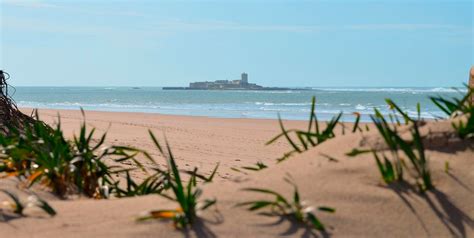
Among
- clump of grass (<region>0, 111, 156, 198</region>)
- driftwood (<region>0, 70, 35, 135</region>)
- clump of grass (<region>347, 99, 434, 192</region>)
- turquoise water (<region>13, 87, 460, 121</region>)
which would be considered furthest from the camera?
turquoise water (<region>13, 87, 460, 121</region>)

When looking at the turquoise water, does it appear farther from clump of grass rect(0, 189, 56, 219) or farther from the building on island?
the building on island

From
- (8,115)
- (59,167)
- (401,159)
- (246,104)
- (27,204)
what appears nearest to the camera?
(401,159)

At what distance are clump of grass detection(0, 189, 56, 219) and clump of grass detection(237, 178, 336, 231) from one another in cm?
93

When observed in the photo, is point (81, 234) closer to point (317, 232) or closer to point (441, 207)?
point (317, 232)

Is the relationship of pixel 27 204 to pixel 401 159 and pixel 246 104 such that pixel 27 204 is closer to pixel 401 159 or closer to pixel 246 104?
pixel 401 159

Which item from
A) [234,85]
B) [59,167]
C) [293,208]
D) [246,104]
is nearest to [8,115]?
[59,167]

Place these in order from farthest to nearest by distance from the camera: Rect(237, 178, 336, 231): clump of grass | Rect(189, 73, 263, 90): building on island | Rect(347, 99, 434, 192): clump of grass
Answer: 1. Rect(189, 73, 263, 90): building on island
2. Rect(347, 99, 434, 192): clump of grass
3. Rect(237, 178, 336, 231): clump of grass

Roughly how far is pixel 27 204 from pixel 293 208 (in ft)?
4.41

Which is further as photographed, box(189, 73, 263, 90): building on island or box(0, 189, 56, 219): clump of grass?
box(189, 73, 263, 90): building on island

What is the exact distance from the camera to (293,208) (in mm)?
3035

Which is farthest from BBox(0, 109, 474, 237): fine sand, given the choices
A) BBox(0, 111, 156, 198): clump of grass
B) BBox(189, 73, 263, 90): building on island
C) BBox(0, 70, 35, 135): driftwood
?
BBox(189, 73, 263, 90): building on island

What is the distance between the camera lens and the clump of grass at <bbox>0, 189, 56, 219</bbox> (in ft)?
10.7

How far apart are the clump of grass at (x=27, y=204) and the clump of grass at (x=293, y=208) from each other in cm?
93

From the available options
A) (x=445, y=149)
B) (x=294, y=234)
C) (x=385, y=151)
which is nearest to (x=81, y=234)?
(x=294, y=234)
